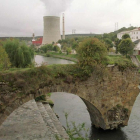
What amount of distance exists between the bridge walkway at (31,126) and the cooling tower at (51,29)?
55.7 metres

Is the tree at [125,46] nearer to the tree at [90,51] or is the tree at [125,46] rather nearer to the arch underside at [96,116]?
the arch underside at [96,116]

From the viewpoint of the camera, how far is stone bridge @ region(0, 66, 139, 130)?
323 inches

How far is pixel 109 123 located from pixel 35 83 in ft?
16.7

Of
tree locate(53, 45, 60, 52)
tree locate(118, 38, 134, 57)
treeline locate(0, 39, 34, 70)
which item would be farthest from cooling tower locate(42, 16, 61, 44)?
treeline locate(0, 39, 34, 70)

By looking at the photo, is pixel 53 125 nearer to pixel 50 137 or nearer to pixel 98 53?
pixel 50 137

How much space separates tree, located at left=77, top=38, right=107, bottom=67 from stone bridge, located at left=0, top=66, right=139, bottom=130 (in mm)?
711

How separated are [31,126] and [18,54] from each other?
9.88 m

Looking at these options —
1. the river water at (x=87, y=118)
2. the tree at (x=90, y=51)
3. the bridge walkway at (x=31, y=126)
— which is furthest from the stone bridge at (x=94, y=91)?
the bridge walkway at (x=31, y=126)

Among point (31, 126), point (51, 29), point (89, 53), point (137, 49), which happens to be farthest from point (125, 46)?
point (51, 29)

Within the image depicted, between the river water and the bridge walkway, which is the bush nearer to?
the bridge walkway

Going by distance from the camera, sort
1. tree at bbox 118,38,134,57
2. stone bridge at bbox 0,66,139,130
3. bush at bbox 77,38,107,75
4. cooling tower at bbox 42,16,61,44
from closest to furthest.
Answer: stone bridge at bbox 0,66,139,130 → bush at bbox 77,38,107,75 → tree at bbox 118,38,134,57 → cooling tower at bbox 42,16,61,44

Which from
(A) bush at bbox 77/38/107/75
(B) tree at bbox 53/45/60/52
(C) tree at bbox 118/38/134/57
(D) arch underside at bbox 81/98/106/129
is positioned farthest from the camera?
(B) tree at bbox 53/45/60/52

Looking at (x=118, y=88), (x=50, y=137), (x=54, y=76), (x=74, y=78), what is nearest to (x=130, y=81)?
(x=118, y=88)

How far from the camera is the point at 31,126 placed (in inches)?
394
